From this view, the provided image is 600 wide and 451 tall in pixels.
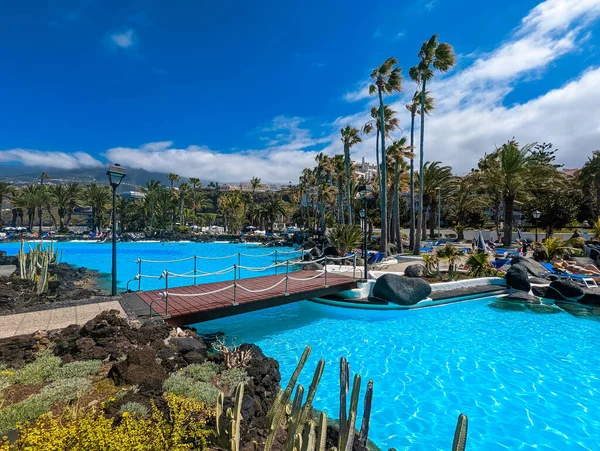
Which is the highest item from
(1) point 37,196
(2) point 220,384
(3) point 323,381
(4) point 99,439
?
(1) point 37,196

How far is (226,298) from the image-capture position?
10555 mm

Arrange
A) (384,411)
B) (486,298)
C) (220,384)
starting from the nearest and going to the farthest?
(220,384)
(384,411)
(486,298)

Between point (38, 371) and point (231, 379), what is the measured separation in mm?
3191

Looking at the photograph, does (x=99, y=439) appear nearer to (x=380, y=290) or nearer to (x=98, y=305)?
(x=98, y=305)

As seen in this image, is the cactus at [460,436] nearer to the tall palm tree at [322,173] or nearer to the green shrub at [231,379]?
the green shrub at [231,379]

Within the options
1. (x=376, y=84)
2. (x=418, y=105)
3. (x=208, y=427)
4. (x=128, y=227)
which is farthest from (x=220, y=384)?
(x=128, y=227)

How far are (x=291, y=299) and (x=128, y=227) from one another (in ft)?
234

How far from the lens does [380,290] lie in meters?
13.5

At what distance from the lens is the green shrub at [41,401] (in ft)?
13.0

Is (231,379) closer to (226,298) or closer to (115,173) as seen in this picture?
(226,298)

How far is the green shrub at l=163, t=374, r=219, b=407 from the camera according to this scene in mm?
4867

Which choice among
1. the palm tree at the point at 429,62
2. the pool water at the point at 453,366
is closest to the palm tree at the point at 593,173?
the palm tree at the point at 429,62

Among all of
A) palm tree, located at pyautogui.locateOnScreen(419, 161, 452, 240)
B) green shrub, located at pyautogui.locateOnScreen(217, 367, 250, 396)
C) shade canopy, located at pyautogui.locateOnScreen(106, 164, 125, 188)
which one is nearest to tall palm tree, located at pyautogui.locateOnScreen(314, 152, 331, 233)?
palm tree, located at pyautogui.locateOnScreen(419, 161, 452, 240)

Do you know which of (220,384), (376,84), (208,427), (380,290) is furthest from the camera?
(376,84)
